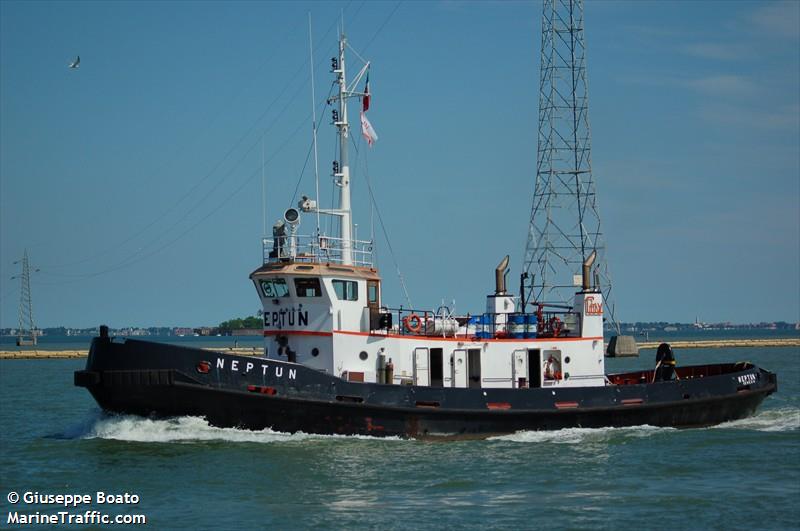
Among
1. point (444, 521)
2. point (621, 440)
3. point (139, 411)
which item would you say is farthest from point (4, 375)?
point (444, 521)

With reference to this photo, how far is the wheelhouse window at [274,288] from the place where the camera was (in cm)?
2191

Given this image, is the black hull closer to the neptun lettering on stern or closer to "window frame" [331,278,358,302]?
the neptun lettering on stern

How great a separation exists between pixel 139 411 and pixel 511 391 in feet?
24.5

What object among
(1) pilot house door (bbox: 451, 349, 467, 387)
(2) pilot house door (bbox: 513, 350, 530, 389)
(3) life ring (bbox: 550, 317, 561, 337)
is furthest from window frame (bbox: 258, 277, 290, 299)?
(3) life ring (bbox: 550, 317, 561, 337)

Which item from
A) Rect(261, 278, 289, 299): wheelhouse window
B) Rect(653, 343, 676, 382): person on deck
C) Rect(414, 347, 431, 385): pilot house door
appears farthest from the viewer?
Rect(653, 343, 676, 382): person on deck

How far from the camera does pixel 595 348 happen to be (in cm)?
2427

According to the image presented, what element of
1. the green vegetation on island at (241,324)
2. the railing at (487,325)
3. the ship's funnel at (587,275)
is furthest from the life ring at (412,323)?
the green vegetation on island at (241,324)

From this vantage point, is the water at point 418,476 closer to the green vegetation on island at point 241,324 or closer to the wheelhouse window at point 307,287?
the wheelhouse window at point 307,287

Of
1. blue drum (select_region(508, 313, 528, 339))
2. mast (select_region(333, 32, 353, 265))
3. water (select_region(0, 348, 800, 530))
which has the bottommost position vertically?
water (select_region(0, 348, 800, 530))

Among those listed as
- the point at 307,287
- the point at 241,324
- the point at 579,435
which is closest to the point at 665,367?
the point at 579,435

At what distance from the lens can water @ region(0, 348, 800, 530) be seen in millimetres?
14938

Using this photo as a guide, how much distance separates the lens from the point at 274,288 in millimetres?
22078

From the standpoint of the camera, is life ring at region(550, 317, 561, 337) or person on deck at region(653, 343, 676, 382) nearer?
life ring at region(550, 317, 561, 337)

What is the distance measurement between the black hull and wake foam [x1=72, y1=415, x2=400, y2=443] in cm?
14
